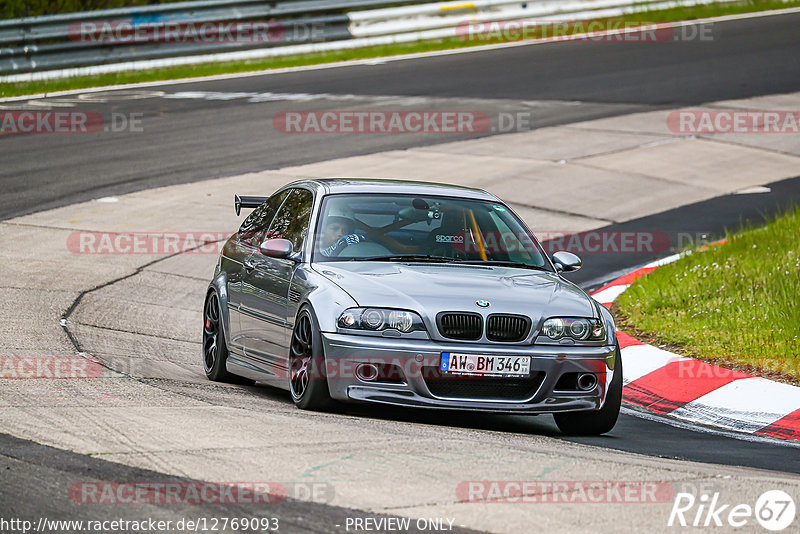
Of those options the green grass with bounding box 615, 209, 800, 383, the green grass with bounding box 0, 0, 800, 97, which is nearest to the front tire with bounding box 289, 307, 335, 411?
the green grass with bounding box 615, 209, 800, 383

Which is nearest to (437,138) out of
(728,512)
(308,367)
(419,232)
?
(419,232)

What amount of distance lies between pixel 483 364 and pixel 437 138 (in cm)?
1294

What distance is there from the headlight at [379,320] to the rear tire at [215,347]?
209cm

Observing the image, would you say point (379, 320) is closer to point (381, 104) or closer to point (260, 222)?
point (260, 222)

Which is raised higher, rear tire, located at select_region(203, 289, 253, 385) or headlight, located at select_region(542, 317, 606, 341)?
headlight, located at select_region(542, 317, 606, 341)

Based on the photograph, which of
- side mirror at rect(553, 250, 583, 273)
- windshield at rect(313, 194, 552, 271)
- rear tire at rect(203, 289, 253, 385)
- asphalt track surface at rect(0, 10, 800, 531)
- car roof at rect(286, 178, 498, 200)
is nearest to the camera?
asphalt track surface at rect(0, 10, 800, 531)

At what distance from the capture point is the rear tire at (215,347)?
30.0 feet

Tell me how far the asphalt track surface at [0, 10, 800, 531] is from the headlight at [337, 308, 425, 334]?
26.5 inches

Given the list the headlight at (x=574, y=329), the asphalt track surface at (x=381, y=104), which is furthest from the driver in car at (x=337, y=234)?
the asphalt track surface at (x=381, y=104)

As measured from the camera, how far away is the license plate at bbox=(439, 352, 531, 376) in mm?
7164

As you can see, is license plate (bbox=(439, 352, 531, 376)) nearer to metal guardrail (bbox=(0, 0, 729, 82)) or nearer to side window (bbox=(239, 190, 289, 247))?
side window (bbox=(239, 190, 289, 247))

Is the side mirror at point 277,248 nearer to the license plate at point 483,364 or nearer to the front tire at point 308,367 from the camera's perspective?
the front tire at point 308,367

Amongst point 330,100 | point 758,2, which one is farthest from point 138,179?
point 758,2

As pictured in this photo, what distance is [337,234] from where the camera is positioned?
8.31 meters
